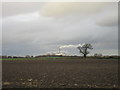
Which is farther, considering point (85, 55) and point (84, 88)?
point (85, 55)

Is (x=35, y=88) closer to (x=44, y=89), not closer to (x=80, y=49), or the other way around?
(x=44, y=89)

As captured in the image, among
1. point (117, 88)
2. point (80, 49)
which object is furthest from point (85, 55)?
point (117, 88)

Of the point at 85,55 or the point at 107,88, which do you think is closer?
the point at 107,88

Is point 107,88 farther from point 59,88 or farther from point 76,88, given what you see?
point 59,88

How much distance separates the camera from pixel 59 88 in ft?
41.0

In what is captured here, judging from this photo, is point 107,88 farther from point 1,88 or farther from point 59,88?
point 1,88

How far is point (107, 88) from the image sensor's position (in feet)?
41.4

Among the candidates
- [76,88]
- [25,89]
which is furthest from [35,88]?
[76,88]

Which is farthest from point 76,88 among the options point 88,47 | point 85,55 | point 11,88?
point 88,47

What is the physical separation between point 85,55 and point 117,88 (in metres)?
94.4

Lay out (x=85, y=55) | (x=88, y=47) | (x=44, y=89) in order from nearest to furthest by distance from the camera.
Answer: (x=44, y=89), (x=85, y=55), (x=88, y=47)

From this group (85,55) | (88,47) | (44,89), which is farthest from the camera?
(88,47)

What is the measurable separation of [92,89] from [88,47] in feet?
338

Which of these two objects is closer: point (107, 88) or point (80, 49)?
point (107, 88)
